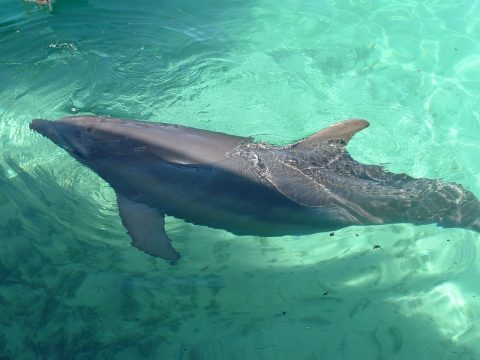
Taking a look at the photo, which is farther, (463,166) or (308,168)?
(463,166)

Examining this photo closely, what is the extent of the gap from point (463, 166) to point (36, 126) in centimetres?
522

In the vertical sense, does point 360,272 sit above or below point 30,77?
below

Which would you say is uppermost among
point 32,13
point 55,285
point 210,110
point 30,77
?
A: point 32,13

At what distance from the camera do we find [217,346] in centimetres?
445

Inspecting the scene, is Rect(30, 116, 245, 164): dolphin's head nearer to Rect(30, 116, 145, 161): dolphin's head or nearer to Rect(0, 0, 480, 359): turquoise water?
Rect(30, 116, 145, 161): dolphin's head

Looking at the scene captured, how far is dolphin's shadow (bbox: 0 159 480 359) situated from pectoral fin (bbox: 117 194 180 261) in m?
0.45

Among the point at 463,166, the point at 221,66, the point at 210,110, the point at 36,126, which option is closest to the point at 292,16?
the point at 221,66

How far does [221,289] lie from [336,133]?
6.54 ft

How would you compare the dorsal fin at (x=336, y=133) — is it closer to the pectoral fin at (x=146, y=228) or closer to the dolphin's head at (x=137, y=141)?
the dolphin's head at (x=137, y=141)

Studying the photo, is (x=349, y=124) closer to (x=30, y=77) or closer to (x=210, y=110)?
(x=210, y=110)

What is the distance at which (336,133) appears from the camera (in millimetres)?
5098

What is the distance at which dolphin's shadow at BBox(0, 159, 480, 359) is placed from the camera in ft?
14.6

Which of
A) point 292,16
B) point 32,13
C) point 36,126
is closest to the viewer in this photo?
point 36,126

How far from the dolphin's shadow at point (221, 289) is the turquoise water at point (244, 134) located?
0.02m
